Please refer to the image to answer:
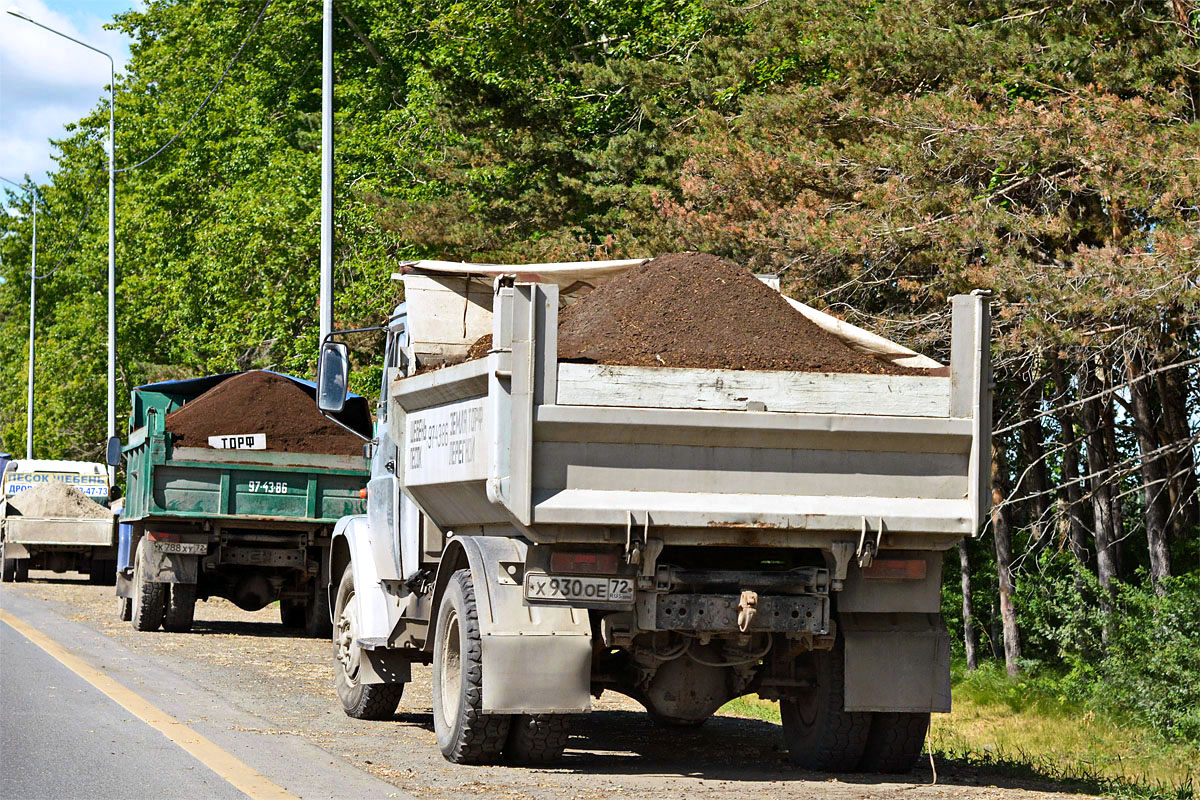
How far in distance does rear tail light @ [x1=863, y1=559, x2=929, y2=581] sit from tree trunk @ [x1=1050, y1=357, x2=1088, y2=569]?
730cm

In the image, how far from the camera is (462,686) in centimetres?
823

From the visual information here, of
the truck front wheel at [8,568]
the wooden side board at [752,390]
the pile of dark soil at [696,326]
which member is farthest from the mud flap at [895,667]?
the truck front wheel at [8,568]

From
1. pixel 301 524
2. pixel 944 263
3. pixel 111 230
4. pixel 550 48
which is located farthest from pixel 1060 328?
pixel 111 230

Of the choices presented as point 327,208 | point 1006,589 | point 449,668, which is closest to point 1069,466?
point 1006,589

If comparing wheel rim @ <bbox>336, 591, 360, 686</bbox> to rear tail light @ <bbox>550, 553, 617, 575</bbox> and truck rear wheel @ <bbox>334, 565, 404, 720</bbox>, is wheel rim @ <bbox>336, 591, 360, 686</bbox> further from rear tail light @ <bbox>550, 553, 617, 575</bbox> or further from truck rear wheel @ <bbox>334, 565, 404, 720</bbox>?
rear tail light @ <bbox>550, 553, 617, 575</bbox>

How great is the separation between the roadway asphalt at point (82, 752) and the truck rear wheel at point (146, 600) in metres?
5.70

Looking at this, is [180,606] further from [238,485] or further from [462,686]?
[462,686]

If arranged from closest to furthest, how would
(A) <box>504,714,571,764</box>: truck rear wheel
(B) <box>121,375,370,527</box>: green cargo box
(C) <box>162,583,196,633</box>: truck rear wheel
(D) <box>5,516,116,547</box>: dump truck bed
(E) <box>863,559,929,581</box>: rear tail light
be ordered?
1. (E) <box>863,559,929,581</box>: rear tail light
2. (A) <box>504,714,571,764</box>: truck rear wheel
3. (B) <box>121,375,370,527</box>: green cargo box
4. (C) <box>162,583,196,633</box>: truck rear wheel
5. (D) <box>5,516,116,547</box>: dump truck bed

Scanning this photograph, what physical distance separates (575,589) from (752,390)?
1.29m

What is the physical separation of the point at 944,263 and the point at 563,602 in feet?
24.6

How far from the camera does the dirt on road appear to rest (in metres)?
7.90

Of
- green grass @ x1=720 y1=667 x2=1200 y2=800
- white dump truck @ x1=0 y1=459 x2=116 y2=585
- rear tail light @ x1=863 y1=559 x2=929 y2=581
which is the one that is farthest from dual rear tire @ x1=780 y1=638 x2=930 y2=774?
white dump truck @ x1=0 y1=459 x2=116 y2=585

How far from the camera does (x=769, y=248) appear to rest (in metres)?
15.8

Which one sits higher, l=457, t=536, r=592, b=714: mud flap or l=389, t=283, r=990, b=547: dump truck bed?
l=389, t=283, r=990, b=547: dump truck bed
